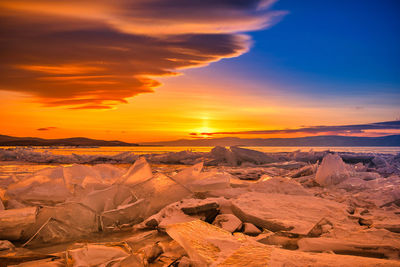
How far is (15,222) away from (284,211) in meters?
1.49

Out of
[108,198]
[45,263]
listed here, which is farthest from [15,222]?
[45,263]

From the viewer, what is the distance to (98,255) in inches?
42.7

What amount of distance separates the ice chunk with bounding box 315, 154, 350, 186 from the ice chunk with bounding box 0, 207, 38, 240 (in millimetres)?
3251

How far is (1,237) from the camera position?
1.51 meters

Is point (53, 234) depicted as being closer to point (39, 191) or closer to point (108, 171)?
point (39, 191)

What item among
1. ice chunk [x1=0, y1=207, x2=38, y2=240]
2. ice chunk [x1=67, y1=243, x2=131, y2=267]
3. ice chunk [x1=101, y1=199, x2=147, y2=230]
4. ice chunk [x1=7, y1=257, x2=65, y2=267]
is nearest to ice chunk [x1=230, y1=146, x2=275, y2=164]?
ice chunk [x1=101, y1=199, x2=147, y2=230]

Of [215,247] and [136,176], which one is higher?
[136,176]

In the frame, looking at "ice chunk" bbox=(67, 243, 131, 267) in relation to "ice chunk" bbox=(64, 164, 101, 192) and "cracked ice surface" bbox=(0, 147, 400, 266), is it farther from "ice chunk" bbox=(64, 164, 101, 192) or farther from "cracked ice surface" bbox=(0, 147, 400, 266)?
"ice chunk" bbox=(64, 164, 101, 192)

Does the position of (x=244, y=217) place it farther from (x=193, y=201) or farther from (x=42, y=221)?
(x=42, y=221)

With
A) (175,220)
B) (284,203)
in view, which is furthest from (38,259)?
(284,203)

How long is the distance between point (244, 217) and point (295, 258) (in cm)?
81

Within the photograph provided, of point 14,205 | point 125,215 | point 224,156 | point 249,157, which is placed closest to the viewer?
point 125,215

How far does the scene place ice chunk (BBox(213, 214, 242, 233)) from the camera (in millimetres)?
1572

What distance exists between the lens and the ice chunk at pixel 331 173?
3703 millimetres
